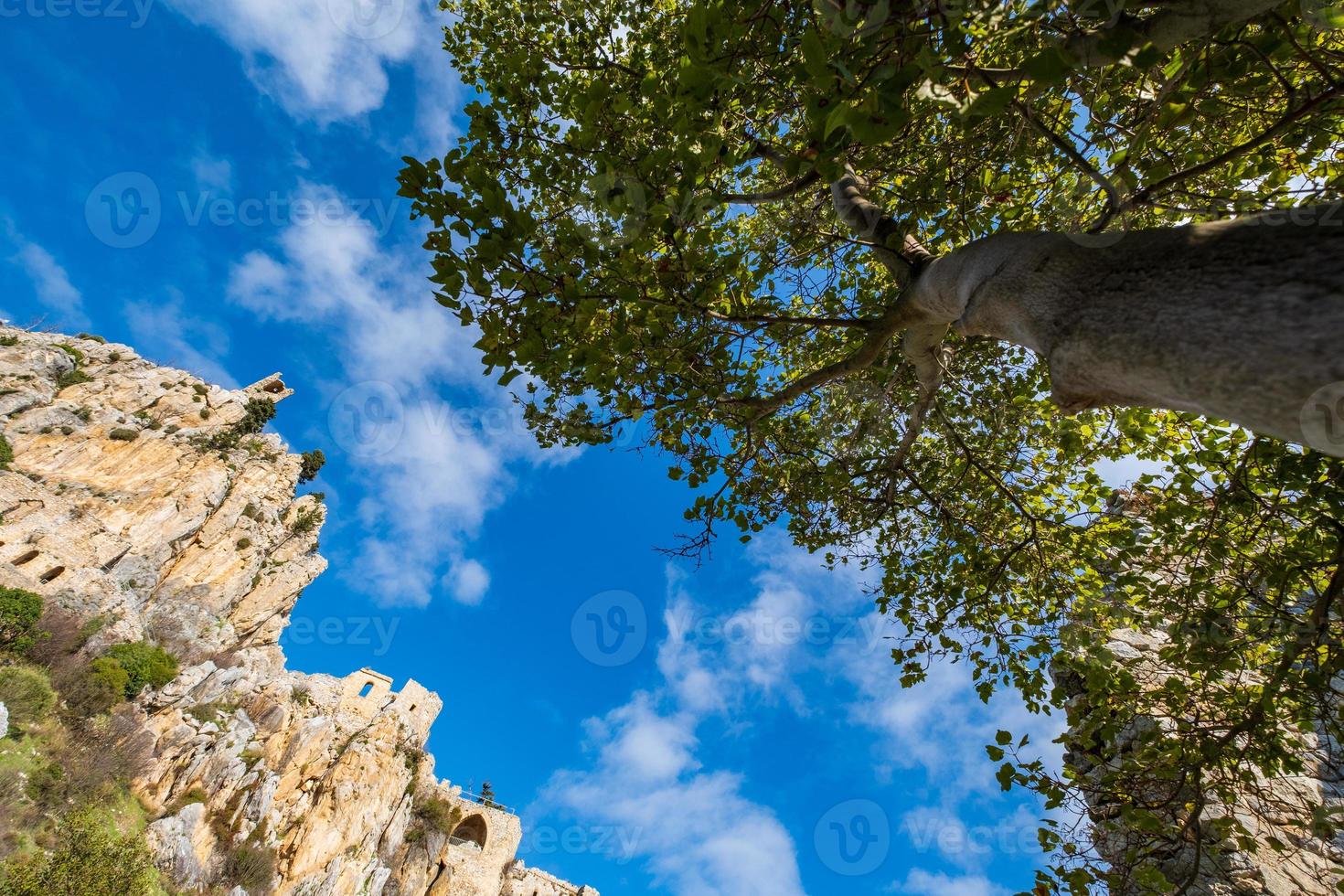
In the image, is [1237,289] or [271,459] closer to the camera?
[1237,289]

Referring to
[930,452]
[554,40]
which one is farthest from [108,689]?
[930,452]

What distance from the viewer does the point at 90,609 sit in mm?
30656

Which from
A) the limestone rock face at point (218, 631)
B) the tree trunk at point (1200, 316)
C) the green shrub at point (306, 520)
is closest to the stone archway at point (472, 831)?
the limestone rock face at point (218, 631)

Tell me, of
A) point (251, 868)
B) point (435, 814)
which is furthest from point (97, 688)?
point (435, 814)

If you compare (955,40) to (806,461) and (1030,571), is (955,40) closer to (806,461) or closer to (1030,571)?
(806,461)

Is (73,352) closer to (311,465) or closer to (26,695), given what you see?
(311,465)

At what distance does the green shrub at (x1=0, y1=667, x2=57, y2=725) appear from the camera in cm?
2173

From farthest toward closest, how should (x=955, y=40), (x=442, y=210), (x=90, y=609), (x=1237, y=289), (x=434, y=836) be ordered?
1. (x=434, y=836)
2. (x=90, y=609)
3. (x=442, y=210)
4. (x=955, y=40)
5. (x=1237, y=289)

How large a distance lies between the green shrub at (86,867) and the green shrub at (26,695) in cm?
598

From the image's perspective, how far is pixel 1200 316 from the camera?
63.9 inches

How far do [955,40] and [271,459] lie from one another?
63.5 meters

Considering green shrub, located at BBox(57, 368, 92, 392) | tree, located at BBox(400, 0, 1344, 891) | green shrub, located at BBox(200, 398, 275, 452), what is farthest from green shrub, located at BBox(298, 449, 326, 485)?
tree, located at BBox(400, 0, 1344, 891)

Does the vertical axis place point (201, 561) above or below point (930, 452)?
above

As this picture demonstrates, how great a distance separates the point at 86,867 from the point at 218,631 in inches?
1017
